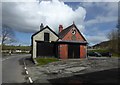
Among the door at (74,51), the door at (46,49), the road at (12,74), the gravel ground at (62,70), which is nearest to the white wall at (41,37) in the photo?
the door at (46,49)

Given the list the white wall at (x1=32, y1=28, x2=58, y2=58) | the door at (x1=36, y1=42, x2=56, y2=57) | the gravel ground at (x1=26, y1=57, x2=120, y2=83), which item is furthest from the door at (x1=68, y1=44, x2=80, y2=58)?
the gravel ground at (x1=26, y1=57, x2=120, y2=83)

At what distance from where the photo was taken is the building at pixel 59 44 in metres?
37.4

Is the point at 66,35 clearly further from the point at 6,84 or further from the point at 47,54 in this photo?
the point at 6,84

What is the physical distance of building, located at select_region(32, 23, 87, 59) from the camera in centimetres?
3738

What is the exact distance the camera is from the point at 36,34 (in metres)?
37.8

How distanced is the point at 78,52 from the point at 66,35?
13.1 feet

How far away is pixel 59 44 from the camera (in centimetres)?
3809

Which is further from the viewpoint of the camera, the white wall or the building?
the building

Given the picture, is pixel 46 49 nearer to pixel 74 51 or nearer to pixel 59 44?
pixel 59 44

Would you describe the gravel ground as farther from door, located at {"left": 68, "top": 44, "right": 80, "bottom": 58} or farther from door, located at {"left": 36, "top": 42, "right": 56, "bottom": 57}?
door, located at {"left": 68, "top": 44, "right": 80, "bottom": 58}

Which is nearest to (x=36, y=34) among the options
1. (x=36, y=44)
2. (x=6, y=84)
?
(x=36, y=44)

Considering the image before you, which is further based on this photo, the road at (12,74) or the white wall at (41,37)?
the white wall at (41,37)

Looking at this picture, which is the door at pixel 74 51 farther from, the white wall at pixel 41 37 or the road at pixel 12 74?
the road at pixel 12 74

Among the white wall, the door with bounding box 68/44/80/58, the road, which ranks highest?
the white wall
